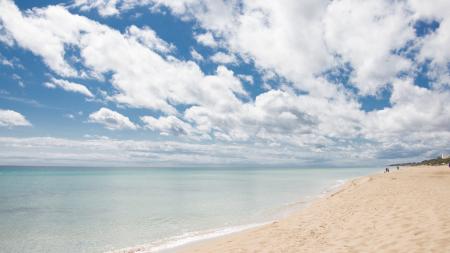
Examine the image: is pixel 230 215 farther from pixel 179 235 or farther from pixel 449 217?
pixel 449 217

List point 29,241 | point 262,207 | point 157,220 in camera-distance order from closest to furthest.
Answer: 1. point 29,241
2. point 157,220
3. point 262,207

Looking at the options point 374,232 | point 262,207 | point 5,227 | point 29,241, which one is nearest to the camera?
point 374,232

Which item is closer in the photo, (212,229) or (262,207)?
(212,229)

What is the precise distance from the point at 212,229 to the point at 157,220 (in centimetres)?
646

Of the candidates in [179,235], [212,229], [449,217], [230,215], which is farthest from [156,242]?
[449,217]

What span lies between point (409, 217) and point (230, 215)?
15883 millimetres

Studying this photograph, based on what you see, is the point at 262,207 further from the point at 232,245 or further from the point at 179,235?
the point at 232,245

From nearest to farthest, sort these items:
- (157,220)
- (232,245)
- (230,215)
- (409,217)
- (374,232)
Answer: (374,232) < (232,245) < (409,217) < (157,220) < (230,215)

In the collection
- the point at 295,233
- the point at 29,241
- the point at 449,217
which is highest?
the point at 449,217

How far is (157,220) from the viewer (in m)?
27.0

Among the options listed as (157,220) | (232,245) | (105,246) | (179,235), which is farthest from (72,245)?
(232,245)

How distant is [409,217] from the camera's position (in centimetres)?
1609

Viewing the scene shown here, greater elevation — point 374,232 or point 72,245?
point 374,232

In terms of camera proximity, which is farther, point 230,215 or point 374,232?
point 230,215
